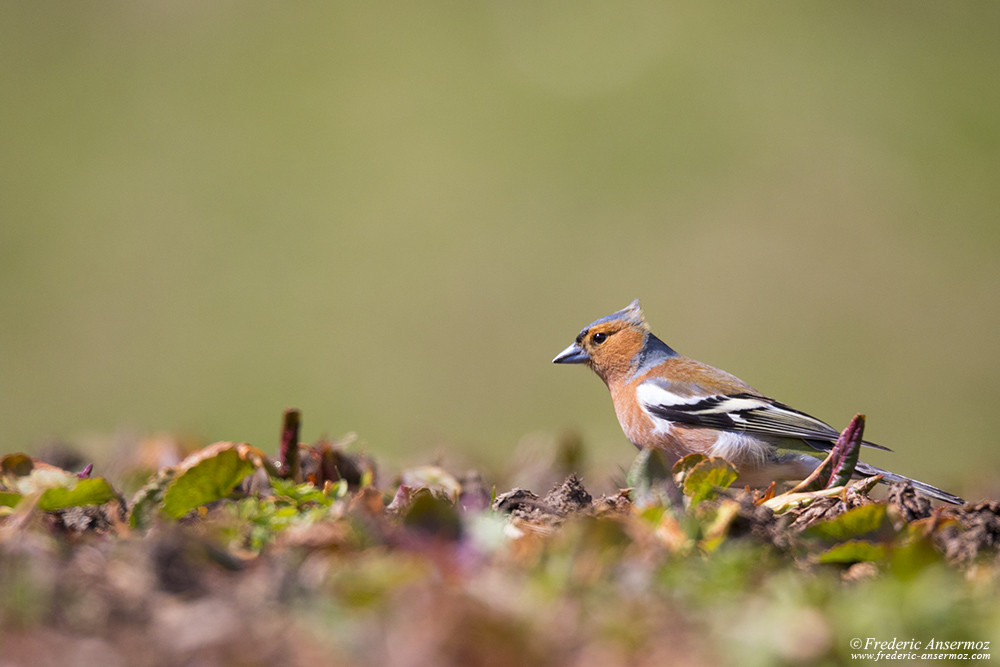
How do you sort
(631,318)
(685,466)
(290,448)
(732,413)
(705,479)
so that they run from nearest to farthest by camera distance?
1. (705,479)
2. (685,466)
3. (290,448)
4. (732,413)
5. (631,318)

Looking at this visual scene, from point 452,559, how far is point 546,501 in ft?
2.32

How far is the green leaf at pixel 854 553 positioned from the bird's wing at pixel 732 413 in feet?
7.09

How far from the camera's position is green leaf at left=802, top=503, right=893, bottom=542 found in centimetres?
222

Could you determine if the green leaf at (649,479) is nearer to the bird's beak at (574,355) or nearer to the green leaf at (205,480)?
the green leaf at (205,480)

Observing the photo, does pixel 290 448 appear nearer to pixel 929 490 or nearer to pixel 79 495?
pixel 79 495

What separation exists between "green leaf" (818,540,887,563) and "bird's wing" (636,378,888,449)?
2.16m

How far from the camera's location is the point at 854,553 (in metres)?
2.11

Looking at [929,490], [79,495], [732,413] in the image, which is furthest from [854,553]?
[732,413]

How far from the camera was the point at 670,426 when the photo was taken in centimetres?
459

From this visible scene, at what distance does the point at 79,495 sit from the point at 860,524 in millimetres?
2104

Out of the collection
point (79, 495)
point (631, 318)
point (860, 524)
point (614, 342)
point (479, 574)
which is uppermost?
point (631, 318)

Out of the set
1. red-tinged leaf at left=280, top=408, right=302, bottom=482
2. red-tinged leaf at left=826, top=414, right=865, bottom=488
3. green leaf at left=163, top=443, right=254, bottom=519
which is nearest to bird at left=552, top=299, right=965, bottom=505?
red-tinged leaf at left=826, top=414, right=865, bottom=488

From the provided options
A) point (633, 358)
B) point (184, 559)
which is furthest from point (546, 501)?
point (633, 358)

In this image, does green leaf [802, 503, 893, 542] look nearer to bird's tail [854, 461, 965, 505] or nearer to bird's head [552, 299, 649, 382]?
bird's tail [854, 461, 965, 505]
